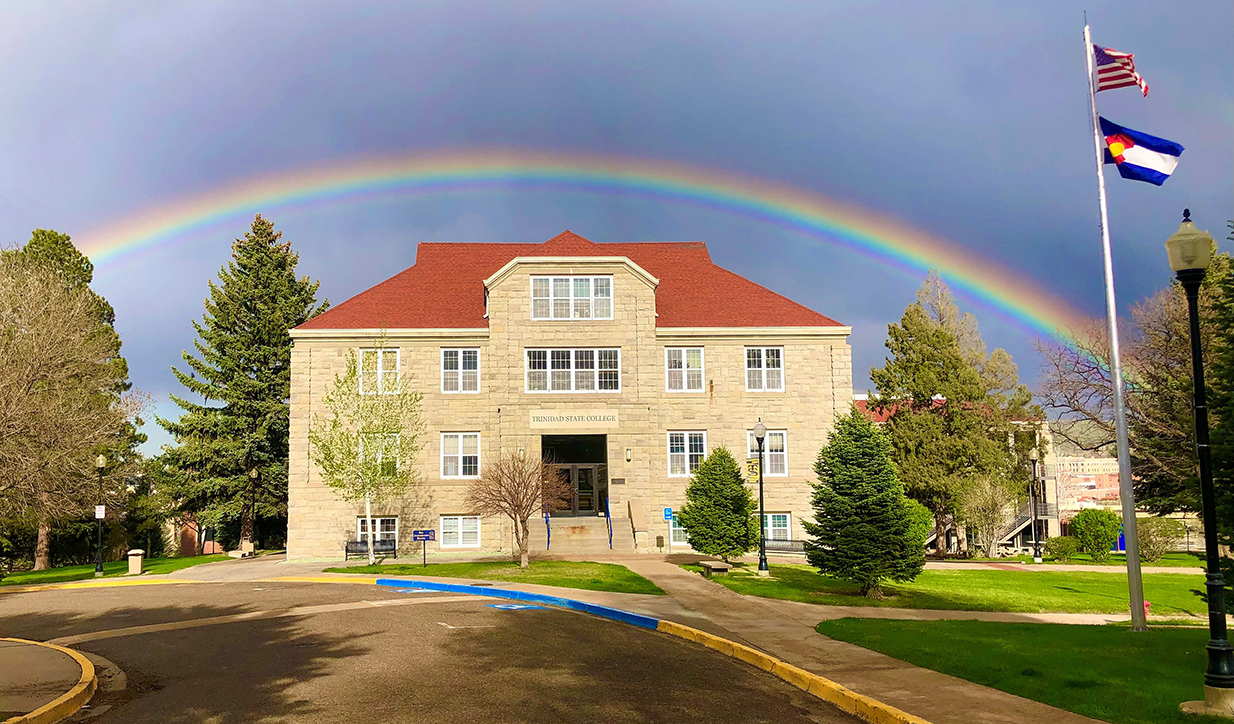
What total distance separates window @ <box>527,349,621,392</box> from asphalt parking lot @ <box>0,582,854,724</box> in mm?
17961

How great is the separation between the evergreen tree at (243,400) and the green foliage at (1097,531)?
4046 cm

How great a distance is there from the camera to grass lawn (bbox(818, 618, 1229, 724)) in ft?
32.2

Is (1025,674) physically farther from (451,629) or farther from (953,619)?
(451,629)

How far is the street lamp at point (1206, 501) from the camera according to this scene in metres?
9.42

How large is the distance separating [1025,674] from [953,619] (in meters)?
7.33

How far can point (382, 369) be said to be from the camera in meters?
38.1

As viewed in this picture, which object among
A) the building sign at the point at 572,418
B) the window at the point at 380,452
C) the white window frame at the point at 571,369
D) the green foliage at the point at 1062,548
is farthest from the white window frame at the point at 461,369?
the green foliage at the point at 1062,548

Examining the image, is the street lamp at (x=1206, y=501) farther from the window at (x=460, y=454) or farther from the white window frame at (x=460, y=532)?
the window at (x=460, y=454)

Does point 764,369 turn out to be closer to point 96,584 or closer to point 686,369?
point 686,369

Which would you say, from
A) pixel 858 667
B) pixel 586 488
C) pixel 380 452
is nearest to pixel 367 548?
pixel 380 452

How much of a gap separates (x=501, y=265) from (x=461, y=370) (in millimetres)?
7756

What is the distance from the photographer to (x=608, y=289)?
3975 centimetres

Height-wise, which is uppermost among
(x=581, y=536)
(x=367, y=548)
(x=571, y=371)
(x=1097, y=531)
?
(x=571, y=371)

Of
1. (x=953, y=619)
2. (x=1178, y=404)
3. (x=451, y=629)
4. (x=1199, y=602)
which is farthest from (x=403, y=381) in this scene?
(x=1178, y=404)
